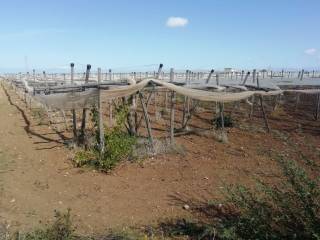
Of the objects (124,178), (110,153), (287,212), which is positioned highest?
(287,212)

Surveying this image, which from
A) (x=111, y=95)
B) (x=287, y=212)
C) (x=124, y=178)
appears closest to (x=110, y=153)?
(x=124, y=178)

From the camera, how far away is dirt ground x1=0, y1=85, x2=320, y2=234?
611 cm

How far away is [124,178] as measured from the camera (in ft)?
26.5

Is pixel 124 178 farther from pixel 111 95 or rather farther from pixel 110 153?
pixel 111 95

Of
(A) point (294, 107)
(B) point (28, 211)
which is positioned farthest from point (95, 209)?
(A) point (294, 107)

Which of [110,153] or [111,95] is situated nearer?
[110,153]

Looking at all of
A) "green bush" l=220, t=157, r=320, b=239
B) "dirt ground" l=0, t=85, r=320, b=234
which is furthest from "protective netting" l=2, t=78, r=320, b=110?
"green bush" l=220, t=157, r=320, b=239

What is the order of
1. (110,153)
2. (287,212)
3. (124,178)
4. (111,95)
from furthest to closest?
(111,95), (110,153), (124,178), (287,212)

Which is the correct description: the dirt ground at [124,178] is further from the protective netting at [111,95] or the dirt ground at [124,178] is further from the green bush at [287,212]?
the protective netting at [111,95]

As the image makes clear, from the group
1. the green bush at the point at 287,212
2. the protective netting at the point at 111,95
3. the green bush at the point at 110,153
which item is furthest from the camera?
the protective netting at the point at 111,95

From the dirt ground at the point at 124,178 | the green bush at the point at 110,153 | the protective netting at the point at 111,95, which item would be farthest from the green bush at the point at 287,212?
the protective netting at the point at 111,95

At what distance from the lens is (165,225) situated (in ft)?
18.8

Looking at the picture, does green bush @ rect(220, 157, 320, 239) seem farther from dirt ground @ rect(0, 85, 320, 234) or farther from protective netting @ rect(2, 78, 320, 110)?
protective netting @ rect(2, 78, 320, 110)

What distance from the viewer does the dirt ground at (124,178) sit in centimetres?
611
